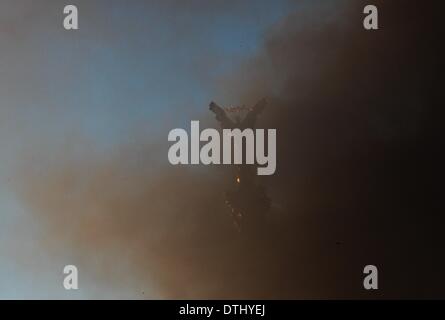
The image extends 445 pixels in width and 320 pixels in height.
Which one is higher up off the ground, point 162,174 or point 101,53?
point 101,53

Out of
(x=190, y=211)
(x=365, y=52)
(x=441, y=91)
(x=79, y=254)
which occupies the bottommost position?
(x=79, y=254)

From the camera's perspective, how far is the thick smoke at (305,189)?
133 cm

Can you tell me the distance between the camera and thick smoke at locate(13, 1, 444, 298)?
1.33 meters

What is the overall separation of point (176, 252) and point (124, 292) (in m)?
0.18

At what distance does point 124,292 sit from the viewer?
4.40ft

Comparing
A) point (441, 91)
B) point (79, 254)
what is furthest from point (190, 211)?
point (441, 91)

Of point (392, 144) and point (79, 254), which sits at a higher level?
point (392, 144)

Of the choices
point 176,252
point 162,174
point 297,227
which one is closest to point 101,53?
point 162,174

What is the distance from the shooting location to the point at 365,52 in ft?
4.38

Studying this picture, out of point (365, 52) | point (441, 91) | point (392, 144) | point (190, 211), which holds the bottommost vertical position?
point (190, 211)

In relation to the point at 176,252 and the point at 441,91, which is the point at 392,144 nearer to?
the point at 441,91

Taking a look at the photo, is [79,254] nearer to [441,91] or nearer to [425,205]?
[425,205]

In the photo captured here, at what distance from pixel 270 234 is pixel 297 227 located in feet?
0.25

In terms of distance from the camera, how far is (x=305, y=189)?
1337 millimetres
